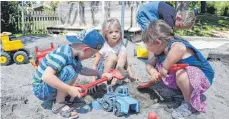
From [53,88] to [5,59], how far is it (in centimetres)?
222

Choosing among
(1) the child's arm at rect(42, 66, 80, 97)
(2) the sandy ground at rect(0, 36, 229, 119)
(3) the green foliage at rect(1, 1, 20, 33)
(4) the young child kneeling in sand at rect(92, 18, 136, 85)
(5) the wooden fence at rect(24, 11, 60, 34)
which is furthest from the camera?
(5) the wooden fence at rect(24, 11, 60, 34)

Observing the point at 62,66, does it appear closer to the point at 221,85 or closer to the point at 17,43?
the point at 221,85

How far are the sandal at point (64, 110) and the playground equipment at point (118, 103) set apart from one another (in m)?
0.23

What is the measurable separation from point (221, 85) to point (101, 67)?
1.36m

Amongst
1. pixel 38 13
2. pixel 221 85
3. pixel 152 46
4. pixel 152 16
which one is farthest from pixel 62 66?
pixel 38 13

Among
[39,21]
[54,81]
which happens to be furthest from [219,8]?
[54,81]

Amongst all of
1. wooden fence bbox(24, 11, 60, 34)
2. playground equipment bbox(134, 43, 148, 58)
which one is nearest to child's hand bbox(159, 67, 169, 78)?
playground equipment bbox(134, 43, 148, 58)

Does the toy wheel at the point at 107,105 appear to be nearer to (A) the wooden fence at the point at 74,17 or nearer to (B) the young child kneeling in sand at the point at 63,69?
(B) the young child kneeling in sand at the point at 63,69

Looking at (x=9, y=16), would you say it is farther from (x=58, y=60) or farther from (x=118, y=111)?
(x=118, y=111)

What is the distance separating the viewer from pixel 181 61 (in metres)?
2.51

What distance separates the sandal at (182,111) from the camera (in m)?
2.48

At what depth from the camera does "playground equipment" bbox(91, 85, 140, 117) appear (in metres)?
2.44

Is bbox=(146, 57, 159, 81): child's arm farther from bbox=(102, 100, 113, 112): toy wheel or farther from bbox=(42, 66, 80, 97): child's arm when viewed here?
bbox=(42, 66, 80, 97): child's arm

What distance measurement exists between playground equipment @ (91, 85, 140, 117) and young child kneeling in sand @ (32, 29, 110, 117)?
9.8 inches
